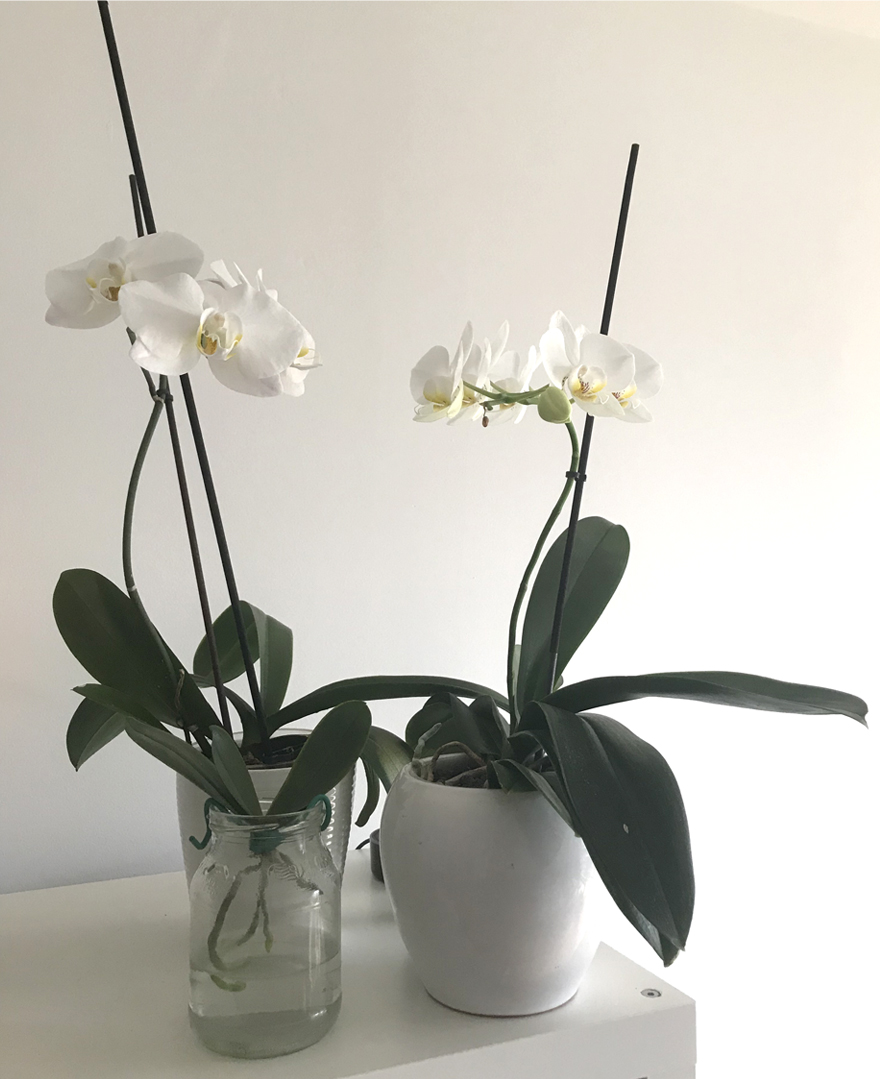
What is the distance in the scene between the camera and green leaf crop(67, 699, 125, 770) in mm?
828

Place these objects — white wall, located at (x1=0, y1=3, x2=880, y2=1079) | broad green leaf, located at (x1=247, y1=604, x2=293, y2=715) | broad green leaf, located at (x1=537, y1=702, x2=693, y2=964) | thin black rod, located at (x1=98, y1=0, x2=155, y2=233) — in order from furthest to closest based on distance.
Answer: white wall, located at (x1=0, y1=3, x2=880, y2=1079) < broad green leaf, located at (x1=247, y1=604, x2=293, y2=715) < thin black rod, located at (x1=98, y1=0, x2=155, y2=233) < broad green leaf, located at (x1=537, y1=702, x2=693, y2=964)

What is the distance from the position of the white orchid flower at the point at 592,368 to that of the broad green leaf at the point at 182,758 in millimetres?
363

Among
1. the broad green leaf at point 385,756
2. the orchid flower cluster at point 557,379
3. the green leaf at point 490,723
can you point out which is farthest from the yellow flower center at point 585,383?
the broad green leaf at point 385,756

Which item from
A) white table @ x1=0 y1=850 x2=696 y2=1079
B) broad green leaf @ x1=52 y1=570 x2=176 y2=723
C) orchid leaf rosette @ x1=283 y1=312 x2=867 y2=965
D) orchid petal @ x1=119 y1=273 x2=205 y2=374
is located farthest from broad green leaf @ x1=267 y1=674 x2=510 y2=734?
orchid petal @ x1=119 y1=273 x2=205 y2=374

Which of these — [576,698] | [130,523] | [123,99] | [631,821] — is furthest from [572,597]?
[123,99]

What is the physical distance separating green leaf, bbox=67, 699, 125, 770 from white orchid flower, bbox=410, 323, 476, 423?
0.38 metres

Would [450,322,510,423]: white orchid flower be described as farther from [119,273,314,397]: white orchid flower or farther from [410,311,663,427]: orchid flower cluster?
[119,273,314,397]: white orchid flower

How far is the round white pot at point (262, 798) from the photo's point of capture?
77cm

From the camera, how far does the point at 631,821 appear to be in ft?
1.95

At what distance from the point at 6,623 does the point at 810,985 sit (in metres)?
1.27

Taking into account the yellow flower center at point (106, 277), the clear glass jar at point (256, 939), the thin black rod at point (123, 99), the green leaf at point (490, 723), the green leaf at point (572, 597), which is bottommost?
the clear glass jar at point (256, 939)

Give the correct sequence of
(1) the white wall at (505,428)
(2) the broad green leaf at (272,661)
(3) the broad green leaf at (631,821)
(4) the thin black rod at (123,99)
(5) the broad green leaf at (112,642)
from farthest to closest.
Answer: (1) the white wall at (505,428) → (2) the broad green leaf at (272,661) → (5) the broad green leaf at (112,642) → (4) the thin black rod at (123,99) → (3) the broad green leaf at (631,821)

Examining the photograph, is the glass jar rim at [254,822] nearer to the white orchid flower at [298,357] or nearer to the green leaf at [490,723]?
the green leaf at [490,723]

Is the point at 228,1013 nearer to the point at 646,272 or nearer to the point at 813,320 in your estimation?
the point at 646,272
